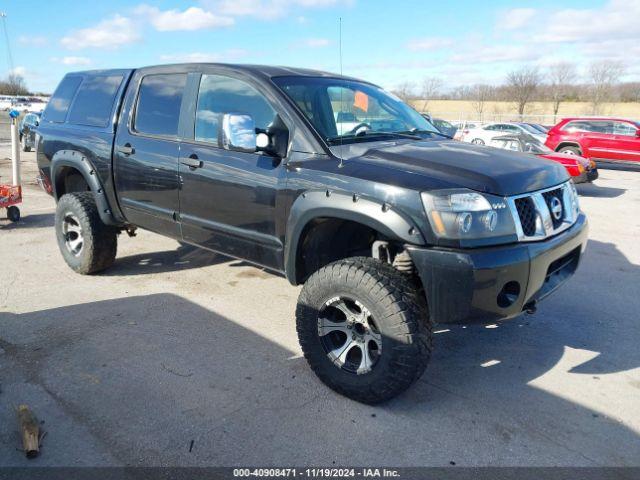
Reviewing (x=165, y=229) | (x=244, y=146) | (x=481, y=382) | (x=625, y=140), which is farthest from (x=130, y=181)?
(x=625, y=140)

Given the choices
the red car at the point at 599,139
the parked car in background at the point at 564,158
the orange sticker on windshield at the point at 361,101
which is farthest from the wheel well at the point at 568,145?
the orange sticker on windshield at the point at 361,101

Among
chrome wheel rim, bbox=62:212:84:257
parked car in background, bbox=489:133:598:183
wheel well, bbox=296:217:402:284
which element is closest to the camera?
wheel well, bbox=296:217:402:284

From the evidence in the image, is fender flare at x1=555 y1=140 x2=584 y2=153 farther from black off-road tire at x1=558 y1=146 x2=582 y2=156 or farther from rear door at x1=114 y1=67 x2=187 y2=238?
rear door at x1=114 y1=67 x2=187 y2=238

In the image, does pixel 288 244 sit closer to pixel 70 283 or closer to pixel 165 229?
pixel 165 229

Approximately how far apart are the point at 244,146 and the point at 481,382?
2.19 m

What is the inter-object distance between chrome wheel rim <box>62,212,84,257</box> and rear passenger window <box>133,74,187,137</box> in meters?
1.46

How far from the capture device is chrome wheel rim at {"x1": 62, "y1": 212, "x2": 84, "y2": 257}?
534 centimetres

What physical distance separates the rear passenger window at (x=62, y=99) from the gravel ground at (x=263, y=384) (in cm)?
166

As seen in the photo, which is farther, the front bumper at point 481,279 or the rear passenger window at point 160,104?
the rear passenger window at point 160,104

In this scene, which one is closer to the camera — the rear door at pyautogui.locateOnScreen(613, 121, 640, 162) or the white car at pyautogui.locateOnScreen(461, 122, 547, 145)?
the rear door at pyautogui.locateOnScreen(613, 121, 640, 162)

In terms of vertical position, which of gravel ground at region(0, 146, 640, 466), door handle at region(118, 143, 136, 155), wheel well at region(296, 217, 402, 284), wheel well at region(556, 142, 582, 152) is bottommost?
gravel ground at region(0, 146, 640, 466)

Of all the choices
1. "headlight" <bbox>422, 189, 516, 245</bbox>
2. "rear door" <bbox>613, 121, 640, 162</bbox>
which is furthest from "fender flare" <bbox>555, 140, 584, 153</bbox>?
"headlight" <bbox>422, 189, 516, 245</bbox>

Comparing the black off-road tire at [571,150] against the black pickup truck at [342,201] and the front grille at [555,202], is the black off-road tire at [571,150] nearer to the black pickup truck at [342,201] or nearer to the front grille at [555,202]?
the black pickup truck at [342,201]

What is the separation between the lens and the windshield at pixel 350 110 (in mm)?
3607
